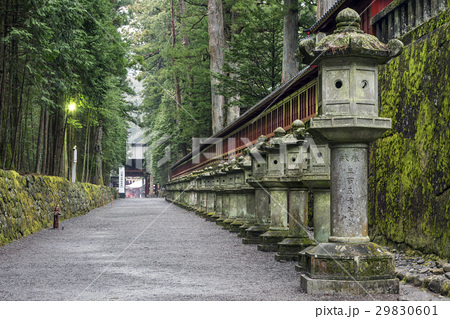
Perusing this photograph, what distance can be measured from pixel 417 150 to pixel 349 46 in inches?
117

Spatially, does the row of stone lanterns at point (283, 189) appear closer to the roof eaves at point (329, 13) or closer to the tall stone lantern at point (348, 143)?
the tall stone lantern at point (348, 143)

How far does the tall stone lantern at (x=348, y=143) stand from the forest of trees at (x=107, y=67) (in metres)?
8.36

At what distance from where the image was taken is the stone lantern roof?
21.3ft

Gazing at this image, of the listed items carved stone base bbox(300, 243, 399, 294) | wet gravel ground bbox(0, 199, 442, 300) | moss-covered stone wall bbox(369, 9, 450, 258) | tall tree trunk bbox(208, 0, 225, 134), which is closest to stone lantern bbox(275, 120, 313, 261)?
wet gravel ground bbox(0, 199, 442, 300)

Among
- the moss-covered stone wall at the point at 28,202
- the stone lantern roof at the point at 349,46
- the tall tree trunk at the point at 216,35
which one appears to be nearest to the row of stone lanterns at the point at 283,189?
the stone lantern roof at the point at 349,46

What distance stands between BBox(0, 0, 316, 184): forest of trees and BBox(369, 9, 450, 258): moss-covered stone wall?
7.87 m

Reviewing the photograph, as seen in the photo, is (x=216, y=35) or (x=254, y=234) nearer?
(x=254, y=234)

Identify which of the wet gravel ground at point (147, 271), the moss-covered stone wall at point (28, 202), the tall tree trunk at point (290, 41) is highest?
the tall tree trunk at point (290, 41)

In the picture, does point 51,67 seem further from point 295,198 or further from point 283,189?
point 295,198

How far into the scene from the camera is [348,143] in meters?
6.60

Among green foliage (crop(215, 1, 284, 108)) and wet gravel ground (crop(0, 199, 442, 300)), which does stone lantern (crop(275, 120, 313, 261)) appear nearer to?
wet gravel ground (crop(0, 199, 442, 300))

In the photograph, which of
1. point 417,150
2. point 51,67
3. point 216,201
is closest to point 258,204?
point 417,150

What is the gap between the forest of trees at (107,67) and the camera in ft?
47.8

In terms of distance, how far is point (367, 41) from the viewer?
6.57 metres
